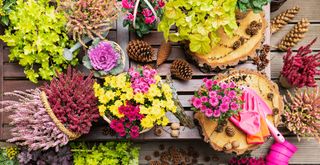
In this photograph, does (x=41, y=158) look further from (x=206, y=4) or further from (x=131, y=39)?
(x=206, y=4)

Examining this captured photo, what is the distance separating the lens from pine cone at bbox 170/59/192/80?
79.6 inches

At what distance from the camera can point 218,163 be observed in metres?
2.29

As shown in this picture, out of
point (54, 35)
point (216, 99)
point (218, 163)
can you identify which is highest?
point (54, 35)

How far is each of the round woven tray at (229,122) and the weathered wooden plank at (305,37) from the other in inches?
15.2

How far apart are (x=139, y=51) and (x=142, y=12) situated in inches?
7.2

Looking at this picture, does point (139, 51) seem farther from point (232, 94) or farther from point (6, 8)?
point (6, 8)

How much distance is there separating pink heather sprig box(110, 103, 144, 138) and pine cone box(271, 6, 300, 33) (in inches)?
37.2

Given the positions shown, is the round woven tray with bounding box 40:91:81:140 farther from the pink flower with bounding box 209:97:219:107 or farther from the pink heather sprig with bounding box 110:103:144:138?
the pink flower with bounding box 209:97:219:107

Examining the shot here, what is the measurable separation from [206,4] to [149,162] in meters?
0.93

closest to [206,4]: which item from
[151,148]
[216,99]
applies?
[216,99]

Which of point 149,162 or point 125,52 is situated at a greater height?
point 125,52

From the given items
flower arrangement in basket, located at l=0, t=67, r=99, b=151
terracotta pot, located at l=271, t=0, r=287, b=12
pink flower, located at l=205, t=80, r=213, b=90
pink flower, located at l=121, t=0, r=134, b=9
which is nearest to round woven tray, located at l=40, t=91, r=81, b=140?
flower arrangement in basket, located at l=0, t=67, r=99, b=151

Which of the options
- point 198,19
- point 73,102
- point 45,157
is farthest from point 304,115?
point 45,157

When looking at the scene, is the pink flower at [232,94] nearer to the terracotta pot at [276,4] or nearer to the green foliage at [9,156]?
the terracotta pot at [276,4]
